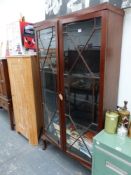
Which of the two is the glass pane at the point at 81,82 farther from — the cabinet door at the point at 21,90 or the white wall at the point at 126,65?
the cabinet door at the point at 21,90

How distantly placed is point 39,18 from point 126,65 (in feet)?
5.45

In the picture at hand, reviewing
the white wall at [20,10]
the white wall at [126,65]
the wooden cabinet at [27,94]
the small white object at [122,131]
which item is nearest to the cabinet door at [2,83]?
the wooden cabinet at [27,94]

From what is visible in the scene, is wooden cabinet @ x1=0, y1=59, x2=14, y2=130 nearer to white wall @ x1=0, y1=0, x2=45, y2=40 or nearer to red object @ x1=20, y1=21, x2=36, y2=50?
red object @ x1=20, y1=21, x2=36, y2=50

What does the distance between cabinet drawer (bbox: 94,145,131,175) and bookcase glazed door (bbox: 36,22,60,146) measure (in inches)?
28.1

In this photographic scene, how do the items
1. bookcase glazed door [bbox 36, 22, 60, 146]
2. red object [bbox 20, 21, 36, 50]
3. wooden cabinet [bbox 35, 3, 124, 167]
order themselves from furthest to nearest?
red object [bbox 20, 21, 36, 50] < bookcase glazed door [bbox 36, 22, 60, 146] < wooden cabinet [bbox 35, 3, 124, 167]

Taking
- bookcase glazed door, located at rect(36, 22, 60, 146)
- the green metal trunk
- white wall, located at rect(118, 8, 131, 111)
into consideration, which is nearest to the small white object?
the green metal trunk

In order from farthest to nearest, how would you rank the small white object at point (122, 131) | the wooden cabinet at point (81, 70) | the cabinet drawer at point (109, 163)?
the small white object at point (122, 131), the wooden cabinet at point (81, 70), the cabinet drawer at point (109, 163)

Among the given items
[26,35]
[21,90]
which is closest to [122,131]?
[21,90]

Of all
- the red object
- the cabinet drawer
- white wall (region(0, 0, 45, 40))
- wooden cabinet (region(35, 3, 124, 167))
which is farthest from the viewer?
white wall (region(0, 0, 45, 40))

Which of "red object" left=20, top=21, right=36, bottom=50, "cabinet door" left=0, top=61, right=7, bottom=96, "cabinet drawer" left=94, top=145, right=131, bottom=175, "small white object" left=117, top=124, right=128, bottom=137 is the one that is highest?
"red object" left=20, top=21, right=36, bottom=50

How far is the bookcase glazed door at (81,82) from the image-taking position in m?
1.37

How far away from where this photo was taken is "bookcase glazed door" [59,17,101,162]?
1.37 m

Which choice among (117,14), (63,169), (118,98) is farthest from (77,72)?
(63,169)

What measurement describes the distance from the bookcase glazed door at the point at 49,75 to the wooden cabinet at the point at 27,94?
0.17 metres
